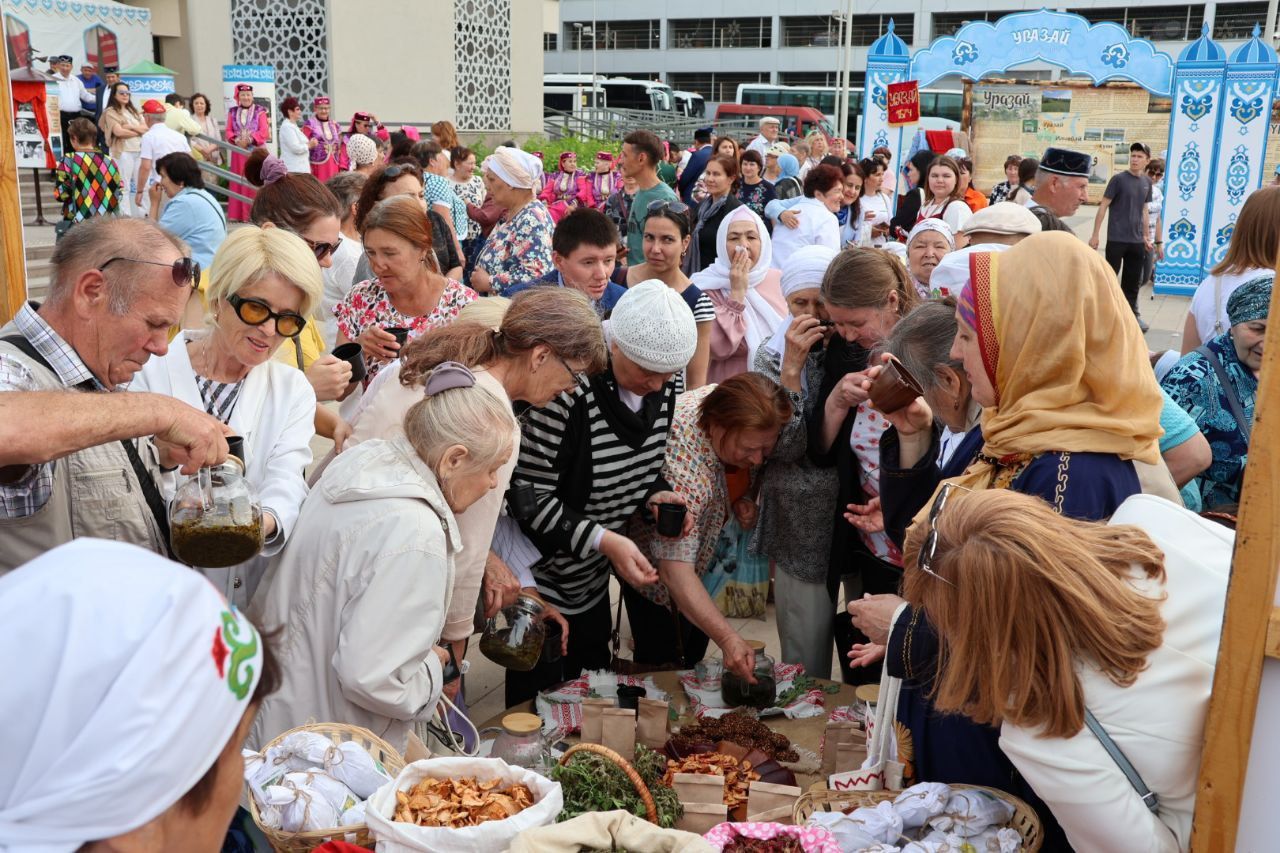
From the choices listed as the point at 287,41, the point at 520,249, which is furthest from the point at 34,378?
the point at 287,41

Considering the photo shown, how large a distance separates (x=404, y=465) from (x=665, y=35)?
5146 cm

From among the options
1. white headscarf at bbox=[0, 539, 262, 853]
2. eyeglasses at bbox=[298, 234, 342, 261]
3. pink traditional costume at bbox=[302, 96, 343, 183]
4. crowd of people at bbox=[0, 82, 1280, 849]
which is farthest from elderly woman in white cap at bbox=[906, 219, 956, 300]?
pink traditional costume at bbox=[302, 96, 343, 183]

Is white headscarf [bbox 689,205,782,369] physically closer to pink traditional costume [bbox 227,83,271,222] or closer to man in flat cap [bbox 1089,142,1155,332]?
man in flat cap [bbox 1089,142,1155,332]

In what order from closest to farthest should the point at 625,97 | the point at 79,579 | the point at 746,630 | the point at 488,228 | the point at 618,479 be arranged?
the point at 79,579, the point at 618,479, the point at 746,630, the point at 488,228, the point at 625,97

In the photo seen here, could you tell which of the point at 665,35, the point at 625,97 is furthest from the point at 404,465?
the point at 665,35

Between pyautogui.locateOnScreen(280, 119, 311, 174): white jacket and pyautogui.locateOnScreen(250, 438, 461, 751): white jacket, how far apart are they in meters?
12.3

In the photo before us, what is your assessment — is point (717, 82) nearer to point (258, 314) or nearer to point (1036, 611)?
point (258, 314)

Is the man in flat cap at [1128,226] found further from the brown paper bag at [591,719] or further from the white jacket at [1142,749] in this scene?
the white jacket at [1142,749]

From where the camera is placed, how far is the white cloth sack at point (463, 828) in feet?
6.23

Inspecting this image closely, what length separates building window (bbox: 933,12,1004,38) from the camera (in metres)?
45.0

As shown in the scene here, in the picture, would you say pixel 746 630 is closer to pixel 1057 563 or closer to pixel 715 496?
pixel 715 496

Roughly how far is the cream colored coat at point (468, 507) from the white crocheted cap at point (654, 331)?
52 cm

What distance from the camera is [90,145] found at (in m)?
10.9

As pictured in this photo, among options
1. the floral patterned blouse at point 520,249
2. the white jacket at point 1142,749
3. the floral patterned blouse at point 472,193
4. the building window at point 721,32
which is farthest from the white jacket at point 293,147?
the building window at point 721,32
